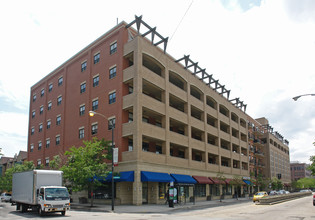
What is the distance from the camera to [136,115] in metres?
32.9

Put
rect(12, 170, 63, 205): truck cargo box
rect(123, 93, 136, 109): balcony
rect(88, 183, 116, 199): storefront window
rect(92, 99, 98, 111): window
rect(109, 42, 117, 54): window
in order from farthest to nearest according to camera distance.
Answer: rect(92, 99, 98, 111): window, rect(109, 42, 117, 54): window, rect(88, 183, 116, 199): storefront window, rect(123, 93, 136, 109): balcony, rect(12, 170, 63, 205): truck cargo box

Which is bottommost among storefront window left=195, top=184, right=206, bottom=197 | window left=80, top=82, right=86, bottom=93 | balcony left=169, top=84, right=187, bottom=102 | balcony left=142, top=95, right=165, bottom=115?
storefront window left=195, top=184, right=206, bottom=197

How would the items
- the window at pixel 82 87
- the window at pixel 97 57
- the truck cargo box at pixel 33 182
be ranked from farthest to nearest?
the window at pixel 82 87
the window at pixel 97 57
the truck cargo box at pixel 33 182

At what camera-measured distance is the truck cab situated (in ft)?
69.7

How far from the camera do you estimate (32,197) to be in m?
22.5

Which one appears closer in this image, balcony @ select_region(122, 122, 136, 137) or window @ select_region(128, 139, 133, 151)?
balcony @ select_region(122, 122, 136, 137)

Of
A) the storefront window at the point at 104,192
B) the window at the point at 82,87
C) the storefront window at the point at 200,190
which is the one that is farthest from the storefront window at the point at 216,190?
the window at the point at 82,87

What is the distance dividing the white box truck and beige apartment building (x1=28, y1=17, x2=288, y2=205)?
32.2 ft

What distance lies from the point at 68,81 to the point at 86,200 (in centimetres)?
1929

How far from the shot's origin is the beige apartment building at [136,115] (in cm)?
3394

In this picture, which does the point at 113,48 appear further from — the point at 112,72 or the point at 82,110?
the point at 82,110

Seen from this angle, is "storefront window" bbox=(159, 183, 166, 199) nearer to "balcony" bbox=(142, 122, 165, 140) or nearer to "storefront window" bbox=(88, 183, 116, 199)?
"balcony" bbox=(142, 122, 165, 140)

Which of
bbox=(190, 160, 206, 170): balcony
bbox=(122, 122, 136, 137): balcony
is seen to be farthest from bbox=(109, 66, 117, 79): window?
bbox=(190, 160, 206, 170): balcony

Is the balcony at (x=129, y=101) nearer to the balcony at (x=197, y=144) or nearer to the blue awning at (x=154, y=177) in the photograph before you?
the blue awning at (x=154, y=177)
